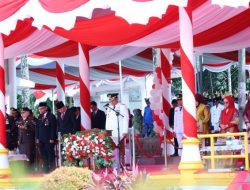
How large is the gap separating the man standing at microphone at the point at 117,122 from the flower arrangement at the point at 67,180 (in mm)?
4900

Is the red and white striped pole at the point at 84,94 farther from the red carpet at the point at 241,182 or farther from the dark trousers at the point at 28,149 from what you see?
the red carpet at the point at 241,182

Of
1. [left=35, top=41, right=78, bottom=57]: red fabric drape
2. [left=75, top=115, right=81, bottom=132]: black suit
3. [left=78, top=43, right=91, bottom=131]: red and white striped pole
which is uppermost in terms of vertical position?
[left=35, top=41, right=78, bottom=57]: red fabric drape

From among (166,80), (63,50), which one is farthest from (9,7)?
(166,80)

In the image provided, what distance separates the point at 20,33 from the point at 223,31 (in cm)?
359

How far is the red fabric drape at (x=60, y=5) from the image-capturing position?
27.6 ft

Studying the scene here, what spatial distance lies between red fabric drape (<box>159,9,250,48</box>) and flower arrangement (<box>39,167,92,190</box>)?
18.8 ft

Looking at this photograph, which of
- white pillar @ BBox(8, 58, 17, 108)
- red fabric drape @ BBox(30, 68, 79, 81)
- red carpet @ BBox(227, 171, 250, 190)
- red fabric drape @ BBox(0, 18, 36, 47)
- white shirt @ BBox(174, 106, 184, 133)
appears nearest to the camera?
red carpet @ BBox(227, 171, 250, 190)

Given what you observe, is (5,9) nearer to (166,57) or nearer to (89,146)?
(89,146)

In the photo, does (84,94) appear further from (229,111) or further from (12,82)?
(12,82)

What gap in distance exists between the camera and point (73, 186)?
17.6 feet

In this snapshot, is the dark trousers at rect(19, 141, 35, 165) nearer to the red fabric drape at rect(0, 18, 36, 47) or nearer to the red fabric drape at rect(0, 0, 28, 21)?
the red fabric drape at rect(0, 18, 36, 47)

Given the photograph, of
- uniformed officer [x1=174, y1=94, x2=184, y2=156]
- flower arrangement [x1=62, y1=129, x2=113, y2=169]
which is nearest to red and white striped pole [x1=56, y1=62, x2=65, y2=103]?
uniformed officer [x1=174, y1=94, x2=184, y2=156]

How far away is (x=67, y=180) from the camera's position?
17.7ft

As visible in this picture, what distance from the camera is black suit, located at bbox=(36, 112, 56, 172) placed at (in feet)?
38.2
